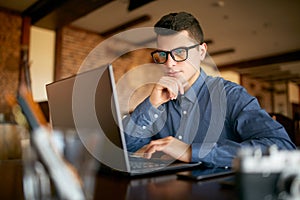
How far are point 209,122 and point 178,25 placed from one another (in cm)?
43

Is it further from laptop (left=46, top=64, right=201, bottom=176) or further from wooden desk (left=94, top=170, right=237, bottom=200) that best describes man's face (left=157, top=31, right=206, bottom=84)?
wooden desk (left=94, top=170, right=237, bottom=200)

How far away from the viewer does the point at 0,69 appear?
4.61 m

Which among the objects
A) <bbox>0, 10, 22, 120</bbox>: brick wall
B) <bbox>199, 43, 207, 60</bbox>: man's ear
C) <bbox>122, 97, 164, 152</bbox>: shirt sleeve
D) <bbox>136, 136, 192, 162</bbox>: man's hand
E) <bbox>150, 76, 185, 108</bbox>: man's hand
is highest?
<bbox>0, 10, 22, 120</bbox>: brick wall

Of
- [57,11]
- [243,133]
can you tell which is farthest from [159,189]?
[57,11]

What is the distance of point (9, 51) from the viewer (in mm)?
4742

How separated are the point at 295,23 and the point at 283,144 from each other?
5.45 metres

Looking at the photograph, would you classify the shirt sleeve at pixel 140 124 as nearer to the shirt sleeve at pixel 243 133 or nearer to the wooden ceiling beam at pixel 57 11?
the shirt sleeve at pixel 243 133

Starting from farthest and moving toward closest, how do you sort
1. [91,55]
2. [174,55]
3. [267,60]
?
[267,60] < [91,55] < [174,55]

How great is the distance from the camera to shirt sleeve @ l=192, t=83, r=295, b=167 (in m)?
0.84

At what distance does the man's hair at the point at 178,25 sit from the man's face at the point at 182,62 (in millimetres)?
22

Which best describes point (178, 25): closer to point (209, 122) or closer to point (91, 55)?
point (209, 122)

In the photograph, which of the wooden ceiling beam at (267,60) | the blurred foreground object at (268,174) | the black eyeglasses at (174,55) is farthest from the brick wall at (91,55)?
the blurred foreground object at (268,174)

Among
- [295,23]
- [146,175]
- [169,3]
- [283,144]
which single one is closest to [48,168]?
[146,175]

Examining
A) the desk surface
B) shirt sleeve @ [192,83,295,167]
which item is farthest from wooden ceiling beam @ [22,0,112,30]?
the desk surface
